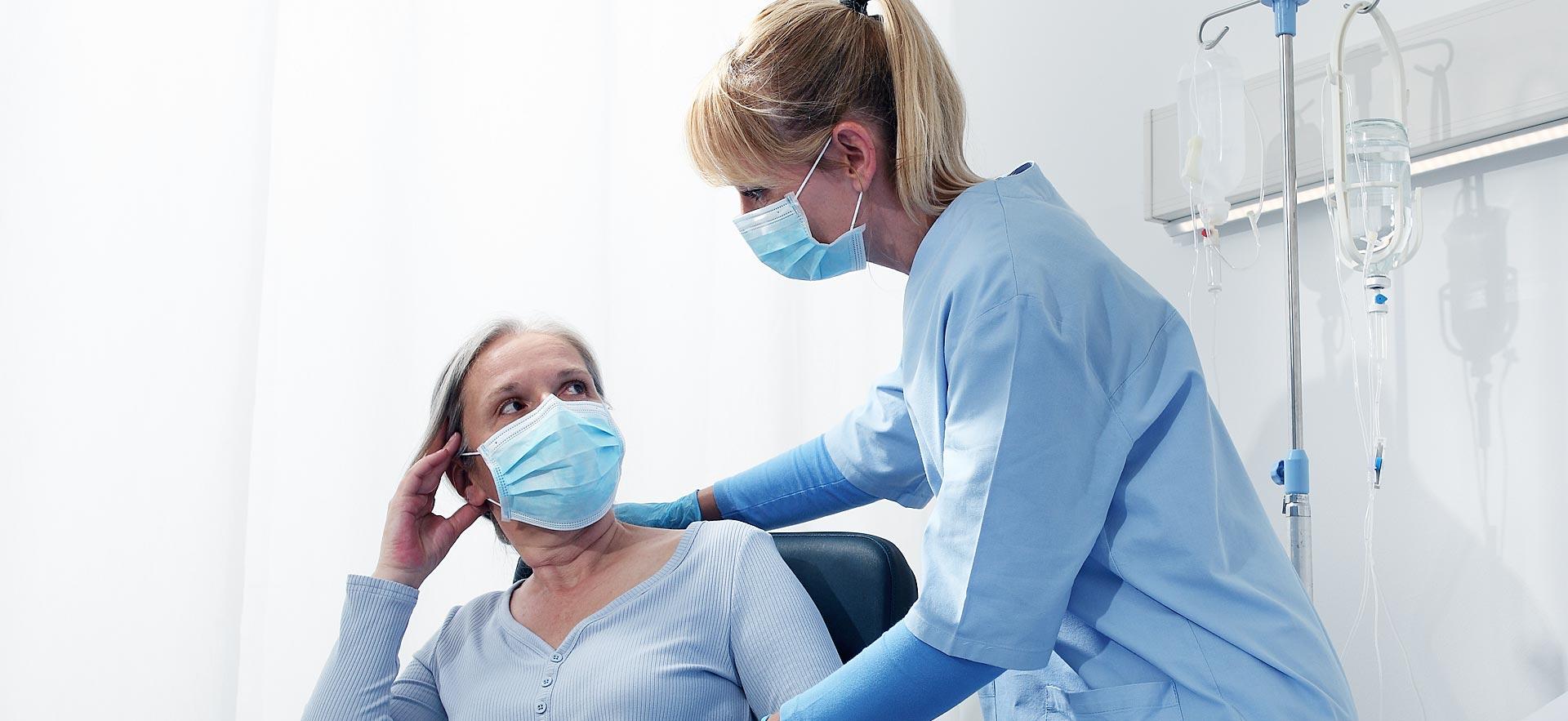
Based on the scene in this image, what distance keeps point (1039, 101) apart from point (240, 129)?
1.50 metres

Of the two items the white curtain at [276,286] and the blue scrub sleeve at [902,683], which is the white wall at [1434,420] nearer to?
the white curtain at [276,286]

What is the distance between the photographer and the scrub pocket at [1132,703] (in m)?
0.93

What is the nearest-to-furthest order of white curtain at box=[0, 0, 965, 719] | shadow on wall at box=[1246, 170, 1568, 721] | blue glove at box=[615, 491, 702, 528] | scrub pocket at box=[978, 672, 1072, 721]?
scrub pocket at box=[978, 672, 1072, 721], white curtain at box=[0, 0, 965, 719], blue glove at box=[615, 491, 702, 528], shadow on wall at box=[1246, 170, 1568, 721]

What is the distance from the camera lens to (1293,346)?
173cm

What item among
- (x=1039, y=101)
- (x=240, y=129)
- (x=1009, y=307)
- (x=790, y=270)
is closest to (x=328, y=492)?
(x=240, y=129)

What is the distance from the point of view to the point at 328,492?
5.77 feet

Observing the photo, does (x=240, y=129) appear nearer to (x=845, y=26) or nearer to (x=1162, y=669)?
(x=845, y=26)

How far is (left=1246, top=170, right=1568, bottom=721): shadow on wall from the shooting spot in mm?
1753

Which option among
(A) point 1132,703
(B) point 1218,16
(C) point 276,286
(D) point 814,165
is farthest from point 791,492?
(B) point 1218,16

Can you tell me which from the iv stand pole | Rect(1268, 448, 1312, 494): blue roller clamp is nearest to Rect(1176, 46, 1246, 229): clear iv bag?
the iv stand pole

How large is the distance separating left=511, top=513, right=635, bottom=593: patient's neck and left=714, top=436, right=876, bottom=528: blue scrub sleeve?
7.0 inches

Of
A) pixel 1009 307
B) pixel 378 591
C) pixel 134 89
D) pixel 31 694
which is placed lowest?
pixel 31 694

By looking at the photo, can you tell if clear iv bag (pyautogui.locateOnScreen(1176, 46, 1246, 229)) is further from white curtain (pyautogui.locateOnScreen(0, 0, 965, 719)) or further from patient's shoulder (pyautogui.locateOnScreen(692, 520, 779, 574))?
patient's shoulder (pyautogui.locateOnScreen(692, 520, 779, 574))

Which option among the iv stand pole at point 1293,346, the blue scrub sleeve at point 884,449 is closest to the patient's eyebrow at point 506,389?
the blue scrub sleeve at point 884,449
